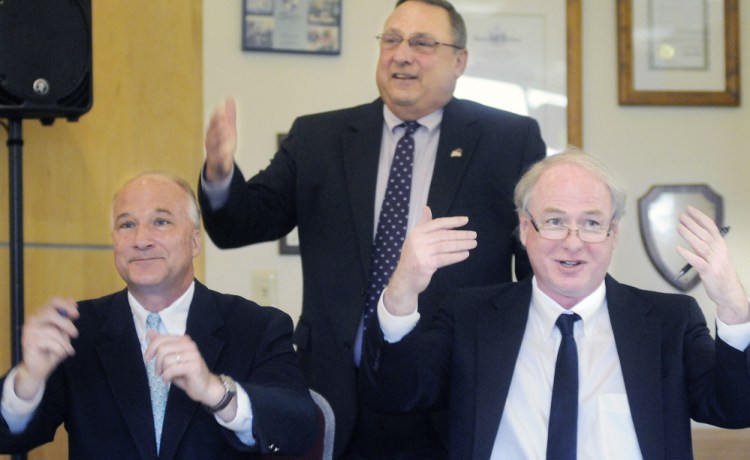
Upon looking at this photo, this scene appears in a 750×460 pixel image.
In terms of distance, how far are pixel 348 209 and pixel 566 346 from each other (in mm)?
748

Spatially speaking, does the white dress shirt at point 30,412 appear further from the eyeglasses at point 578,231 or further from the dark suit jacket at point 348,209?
the eyeglasses at point 578,231

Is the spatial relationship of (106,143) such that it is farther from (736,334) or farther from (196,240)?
(736,334)

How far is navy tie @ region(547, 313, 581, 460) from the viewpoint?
2.15 metres

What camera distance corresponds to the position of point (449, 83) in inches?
112

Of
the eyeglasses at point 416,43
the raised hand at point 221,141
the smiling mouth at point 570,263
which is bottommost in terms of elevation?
the smiling mouth at point 570,263

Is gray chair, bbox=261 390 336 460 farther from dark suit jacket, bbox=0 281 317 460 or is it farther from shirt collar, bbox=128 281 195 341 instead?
shirt collar, bbox=128 281 195 341

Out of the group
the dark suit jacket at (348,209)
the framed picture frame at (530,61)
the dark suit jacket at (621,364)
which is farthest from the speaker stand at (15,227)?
the framed picture frame at (530,61)

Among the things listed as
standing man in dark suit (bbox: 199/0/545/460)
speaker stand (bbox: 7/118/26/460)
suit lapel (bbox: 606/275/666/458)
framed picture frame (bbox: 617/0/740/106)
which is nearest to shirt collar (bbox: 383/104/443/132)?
standing man in dark suit (bbox: 199/0/545/460)

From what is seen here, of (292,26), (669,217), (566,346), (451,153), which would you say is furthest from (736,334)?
(292,26)

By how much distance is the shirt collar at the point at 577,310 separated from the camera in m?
2.33

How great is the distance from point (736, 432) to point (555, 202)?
2.61 meters

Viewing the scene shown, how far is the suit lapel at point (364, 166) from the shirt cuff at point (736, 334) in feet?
2.96

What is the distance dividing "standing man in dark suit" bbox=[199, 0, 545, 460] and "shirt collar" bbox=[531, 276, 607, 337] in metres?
0.37

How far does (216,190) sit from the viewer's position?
2.58m
